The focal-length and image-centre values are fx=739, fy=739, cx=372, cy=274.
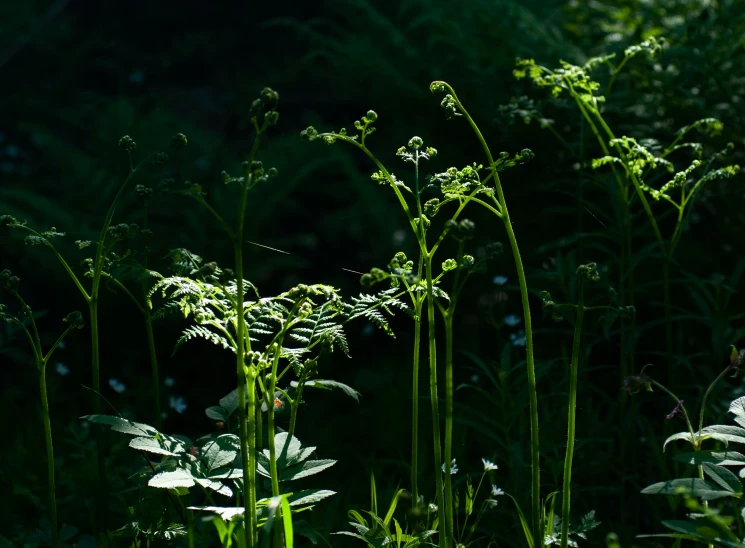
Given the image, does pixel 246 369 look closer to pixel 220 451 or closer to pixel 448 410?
pixel 220 451

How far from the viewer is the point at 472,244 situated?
288cm

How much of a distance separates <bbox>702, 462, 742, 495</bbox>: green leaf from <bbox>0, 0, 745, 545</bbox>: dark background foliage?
1.67ft

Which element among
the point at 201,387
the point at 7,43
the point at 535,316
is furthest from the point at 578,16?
the point at 7,43

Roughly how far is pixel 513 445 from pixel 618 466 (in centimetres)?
36

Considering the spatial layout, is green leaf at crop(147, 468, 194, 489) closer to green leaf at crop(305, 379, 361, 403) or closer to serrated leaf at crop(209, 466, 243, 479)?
serrated leaf at crop(209, 466, 243, 479)

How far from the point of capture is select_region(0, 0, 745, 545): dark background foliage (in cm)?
190

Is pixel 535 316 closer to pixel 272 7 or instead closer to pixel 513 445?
pixel 513 445

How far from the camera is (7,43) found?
191 inches

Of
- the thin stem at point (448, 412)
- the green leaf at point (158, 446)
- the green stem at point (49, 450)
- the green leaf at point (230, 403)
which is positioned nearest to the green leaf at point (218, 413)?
the green leaf at point (230, 403)

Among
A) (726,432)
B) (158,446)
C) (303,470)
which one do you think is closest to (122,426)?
(158,446)

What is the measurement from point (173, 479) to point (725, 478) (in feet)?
2.79

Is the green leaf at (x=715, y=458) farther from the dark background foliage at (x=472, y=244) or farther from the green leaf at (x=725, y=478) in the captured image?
the dark background foliage at (x=472, y=244)

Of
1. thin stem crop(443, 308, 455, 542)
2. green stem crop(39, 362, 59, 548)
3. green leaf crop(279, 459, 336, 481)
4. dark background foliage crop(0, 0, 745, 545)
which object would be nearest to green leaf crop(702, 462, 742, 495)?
thin stem crop(443, 308, 455, 542)

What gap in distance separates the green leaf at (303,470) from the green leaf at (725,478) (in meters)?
0.61
